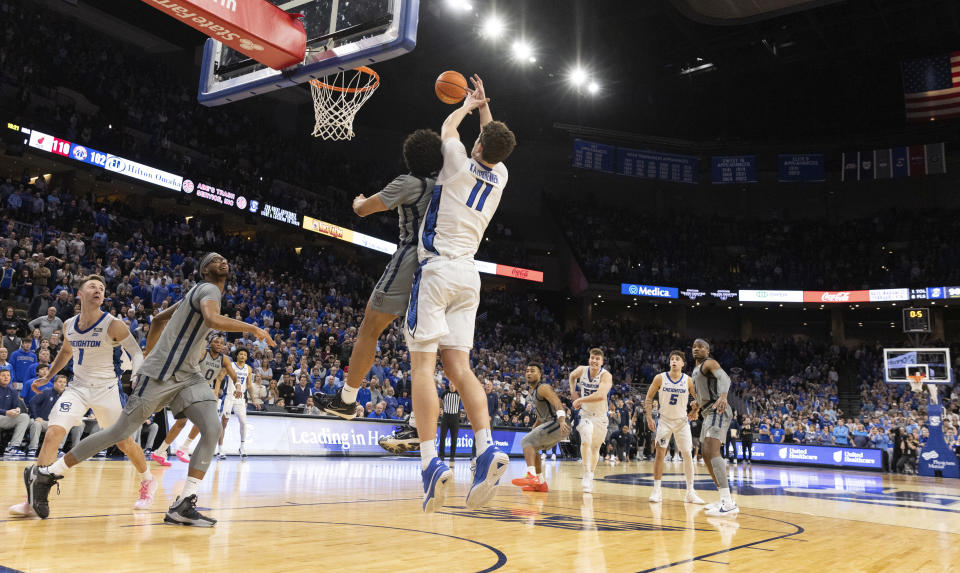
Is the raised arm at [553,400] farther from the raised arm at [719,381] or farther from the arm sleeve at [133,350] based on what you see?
the arm sleeve at [133,350]

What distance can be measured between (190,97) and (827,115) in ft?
102

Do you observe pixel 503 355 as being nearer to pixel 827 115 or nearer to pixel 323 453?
pixel 323 453

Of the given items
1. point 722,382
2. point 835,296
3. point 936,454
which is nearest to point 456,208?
point 722,382

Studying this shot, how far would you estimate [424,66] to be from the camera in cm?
2984

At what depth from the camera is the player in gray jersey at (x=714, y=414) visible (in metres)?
8.38

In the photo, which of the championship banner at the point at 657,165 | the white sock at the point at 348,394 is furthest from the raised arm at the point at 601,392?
the championship banner at the point at 657,165

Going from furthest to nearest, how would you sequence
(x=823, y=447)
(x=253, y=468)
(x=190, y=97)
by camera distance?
(x=190, y=97) → (x=823, y=447) → (x=253, y=468)

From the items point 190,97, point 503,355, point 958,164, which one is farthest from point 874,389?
point 190,97

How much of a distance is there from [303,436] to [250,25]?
382 inches

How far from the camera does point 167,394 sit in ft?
18.1

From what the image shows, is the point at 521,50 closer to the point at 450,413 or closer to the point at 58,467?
the point at 450,413

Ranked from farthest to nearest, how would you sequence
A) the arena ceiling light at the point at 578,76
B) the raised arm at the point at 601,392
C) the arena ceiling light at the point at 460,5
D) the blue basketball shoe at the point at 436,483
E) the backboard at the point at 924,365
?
the arena ceiling light at the point at 578,76 → the arena ceiling light at the point at 460,5 → the backboard at the point at 924,365 → the raised arm at the point at 601,392 → the blue basketball shoe at the point at 436,483

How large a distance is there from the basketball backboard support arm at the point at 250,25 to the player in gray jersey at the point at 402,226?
3.78 metres

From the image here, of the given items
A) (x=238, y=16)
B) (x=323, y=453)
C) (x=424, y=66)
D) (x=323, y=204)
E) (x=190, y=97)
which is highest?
(x=424, y=66)
